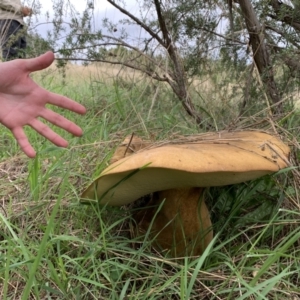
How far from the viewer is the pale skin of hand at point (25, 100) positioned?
4.65ft

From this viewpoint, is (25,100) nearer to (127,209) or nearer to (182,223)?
(127,209)

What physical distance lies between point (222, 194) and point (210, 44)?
1.21 metres

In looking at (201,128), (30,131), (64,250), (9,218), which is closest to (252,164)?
(64,250)

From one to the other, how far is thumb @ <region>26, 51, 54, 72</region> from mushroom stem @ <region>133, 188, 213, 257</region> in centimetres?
61

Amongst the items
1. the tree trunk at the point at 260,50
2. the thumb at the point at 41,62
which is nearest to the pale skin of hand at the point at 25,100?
the thumb at the point at 41,62

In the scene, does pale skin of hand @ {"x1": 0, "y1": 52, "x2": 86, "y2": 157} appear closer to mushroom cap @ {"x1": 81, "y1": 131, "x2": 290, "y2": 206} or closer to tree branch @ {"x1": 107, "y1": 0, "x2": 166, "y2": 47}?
mushroom cap @ {"x1": 81, "y1": 131, "x2": 290, "y2": 206}

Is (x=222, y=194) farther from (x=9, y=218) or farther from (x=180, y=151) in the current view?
(x=9, y=218)

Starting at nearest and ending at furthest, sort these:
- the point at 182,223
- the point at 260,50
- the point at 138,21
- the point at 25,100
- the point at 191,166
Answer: the point at 191,166, the point at 182,223, the point at 25,100, the point at 260,50, the point at 138,21

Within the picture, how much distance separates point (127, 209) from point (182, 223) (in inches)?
9.3

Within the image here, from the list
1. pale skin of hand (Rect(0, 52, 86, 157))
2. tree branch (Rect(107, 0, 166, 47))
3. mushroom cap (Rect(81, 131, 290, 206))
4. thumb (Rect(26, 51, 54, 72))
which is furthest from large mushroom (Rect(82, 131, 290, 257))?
tree branch (Rect(107, 0, 166, 47))

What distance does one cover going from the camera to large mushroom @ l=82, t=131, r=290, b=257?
1.02m

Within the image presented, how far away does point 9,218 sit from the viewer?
150cm

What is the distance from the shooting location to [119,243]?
1.40 meters

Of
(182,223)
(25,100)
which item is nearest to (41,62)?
(25,100)
